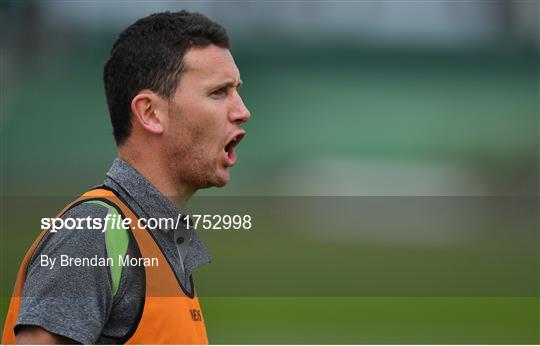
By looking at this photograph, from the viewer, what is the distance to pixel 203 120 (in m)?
3.02

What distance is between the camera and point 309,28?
16.6 m

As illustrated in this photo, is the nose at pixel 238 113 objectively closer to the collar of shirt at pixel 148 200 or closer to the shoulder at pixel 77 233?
the collar of shirt at pixel 148 200

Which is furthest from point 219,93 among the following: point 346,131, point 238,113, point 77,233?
point 346,131

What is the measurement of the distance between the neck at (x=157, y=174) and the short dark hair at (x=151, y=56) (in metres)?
0.10

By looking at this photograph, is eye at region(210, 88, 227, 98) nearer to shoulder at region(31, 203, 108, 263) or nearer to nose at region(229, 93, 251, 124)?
nose at region(229, 93, 251, 124)

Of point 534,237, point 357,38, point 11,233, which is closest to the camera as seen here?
point 11,233

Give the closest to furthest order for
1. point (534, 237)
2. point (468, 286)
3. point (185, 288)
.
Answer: point (185, 288) → point (468, 286) → point (534, 237)

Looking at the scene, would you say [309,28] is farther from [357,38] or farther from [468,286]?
[468,286]

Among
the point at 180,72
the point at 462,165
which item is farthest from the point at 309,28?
the point at 180,72

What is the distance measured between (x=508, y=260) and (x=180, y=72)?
15.3 metres

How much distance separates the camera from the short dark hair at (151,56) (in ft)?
9.98

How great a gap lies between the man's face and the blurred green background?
10.5 metres

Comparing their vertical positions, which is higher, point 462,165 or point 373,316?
point 462,165

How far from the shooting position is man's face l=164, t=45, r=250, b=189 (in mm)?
3012
